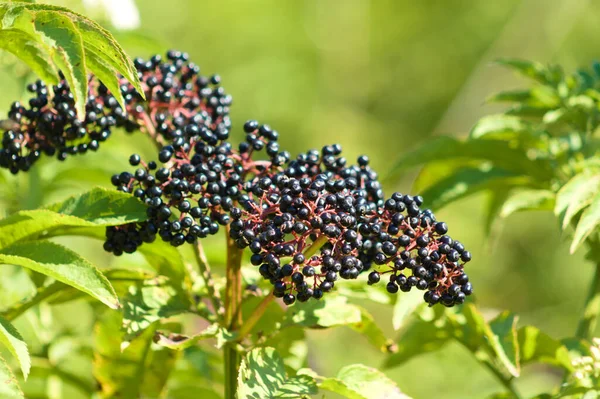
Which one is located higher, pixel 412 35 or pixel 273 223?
pixel 412 35

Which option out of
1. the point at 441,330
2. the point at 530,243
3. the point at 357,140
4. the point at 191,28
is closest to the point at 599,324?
the point at 530,243

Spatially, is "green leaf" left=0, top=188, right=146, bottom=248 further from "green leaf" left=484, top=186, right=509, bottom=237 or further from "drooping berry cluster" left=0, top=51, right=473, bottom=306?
"green leaf" left=484, top=186, right=509, bottom=237

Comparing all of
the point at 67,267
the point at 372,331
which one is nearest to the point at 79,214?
the point at 67,267

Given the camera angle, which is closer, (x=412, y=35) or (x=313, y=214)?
(x=313, y=214)

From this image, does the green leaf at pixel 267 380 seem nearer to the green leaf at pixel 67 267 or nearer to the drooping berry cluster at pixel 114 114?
the green leaf at pixel 67 267

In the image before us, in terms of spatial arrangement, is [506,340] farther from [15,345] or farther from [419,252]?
[15,345]

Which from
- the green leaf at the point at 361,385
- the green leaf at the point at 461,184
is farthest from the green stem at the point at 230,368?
the green leaf at the point at 461,184

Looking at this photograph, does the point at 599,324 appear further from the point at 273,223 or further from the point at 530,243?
the point at 273,223
